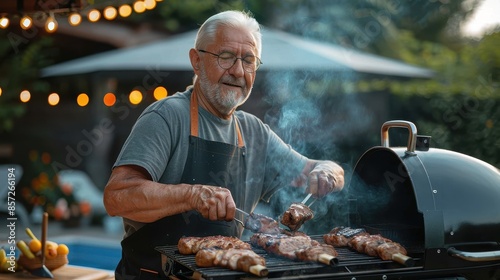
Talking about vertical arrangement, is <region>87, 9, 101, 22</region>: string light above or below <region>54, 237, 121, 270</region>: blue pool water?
above

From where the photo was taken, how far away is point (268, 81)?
844 centimetres

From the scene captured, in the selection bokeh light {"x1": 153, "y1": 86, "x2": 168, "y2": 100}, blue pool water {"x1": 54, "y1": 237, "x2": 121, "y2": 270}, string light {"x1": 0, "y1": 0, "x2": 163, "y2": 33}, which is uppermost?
string light {"x1": 0, "y1": 0, "x2": 163, "y2": 33}

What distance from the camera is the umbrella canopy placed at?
7.30 m

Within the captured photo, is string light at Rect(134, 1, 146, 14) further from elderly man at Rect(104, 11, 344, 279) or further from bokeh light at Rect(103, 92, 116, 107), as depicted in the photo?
bokeh light at Rect(103, 92, 116, 107)

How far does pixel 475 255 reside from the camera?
2676mm

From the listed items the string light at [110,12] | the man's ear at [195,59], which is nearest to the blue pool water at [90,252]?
the string light at [110,12]

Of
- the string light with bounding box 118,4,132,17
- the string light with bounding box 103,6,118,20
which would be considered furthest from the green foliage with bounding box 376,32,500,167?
the string light with bounding box 103,6,118,20

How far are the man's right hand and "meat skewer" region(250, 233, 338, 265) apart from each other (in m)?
0.28

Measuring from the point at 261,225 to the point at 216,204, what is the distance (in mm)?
495

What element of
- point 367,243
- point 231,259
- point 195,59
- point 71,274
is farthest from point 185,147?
point 71,274

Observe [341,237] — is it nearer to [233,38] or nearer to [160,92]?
[233,38]

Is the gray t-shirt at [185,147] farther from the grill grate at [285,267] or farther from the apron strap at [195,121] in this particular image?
the grill grate at [285,267]

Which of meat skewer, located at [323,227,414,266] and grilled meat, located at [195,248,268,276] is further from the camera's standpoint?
meat skewer, located at [323,227,414,266]

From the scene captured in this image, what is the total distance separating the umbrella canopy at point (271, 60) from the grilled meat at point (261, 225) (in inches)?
166
